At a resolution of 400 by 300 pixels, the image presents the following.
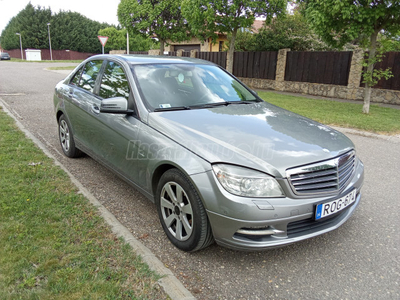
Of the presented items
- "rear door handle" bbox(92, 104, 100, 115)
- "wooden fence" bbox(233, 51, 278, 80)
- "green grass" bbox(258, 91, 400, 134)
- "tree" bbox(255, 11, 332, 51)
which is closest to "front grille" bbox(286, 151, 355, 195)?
"rear door handle" bbox(92, 104, 100, 115)

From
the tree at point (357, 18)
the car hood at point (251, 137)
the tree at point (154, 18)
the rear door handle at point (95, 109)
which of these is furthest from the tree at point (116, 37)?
the car hood at point (251, 137)

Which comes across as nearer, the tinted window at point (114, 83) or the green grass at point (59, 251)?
the green grass at point (59, 251)

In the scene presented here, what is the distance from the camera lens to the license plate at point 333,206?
2.61 meters

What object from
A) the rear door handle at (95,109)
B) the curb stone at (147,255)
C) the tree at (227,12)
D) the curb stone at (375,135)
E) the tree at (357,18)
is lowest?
the curb stone at (147,255)

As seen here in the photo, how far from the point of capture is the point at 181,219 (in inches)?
114

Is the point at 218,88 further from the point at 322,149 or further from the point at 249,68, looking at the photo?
the point at 249,68

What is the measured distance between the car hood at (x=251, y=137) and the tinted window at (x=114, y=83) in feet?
2.32

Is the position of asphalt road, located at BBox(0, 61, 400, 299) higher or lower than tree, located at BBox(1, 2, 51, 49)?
lower

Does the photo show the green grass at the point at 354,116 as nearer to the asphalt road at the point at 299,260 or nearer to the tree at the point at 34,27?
the asphalt road at the point at 299,260

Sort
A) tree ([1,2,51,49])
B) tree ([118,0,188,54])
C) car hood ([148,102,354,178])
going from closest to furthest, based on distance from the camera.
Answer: car hood ([148,102,354,178]), tree ([118,0,188,54]), tree ([1,2,51,49])

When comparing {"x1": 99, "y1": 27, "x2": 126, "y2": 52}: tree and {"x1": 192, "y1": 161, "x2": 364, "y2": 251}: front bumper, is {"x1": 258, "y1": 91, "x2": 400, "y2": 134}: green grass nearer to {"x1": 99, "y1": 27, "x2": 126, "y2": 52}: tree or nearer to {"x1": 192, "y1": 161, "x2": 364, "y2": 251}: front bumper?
{"x1": 192, "y1": 161, "x2": 364, "y2": 251}: front bumper

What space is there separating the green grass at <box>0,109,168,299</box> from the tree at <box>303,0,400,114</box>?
8669mm

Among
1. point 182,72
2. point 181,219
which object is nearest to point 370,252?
point 181,219

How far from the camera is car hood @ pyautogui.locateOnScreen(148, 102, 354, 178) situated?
8.52 feet
